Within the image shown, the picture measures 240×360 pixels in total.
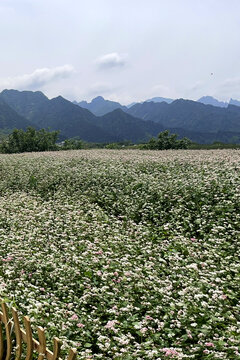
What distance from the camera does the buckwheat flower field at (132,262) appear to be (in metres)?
4.96

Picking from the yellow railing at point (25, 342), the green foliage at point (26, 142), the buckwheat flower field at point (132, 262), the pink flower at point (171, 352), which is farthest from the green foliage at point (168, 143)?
the yellow railing at point (25, 342)

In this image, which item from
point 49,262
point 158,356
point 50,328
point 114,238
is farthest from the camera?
point 114,238

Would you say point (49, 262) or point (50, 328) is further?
point (49, 262)

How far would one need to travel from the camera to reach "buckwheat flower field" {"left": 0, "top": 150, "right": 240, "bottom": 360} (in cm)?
496

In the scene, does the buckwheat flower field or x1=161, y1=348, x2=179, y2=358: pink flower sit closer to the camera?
x1=161, y1=348, x2=179, y2=358: pink flower

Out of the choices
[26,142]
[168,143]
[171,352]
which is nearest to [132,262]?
[171,352]

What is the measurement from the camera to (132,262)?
24.3ft

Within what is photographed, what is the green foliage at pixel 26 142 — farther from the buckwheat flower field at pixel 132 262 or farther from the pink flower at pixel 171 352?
the pink flower at pixel 171 352

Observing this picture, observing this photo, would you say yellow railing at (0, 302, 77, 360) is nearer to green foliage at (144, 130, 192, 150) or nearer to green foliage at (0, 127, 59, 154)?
green foliage at (144, 130, 192, 150)

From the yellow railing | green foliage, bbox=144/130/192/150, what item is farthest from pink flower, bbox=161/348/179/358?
green foliage, bbox=144/130/192/150

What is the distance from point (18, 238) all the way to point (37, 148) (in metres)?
48.0

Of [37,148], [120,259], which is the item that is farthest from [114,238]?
[37,148]

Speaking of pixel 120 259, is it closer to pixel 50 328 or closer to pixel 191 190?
pixel 50 328

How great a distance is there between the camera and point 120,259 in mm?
7430
